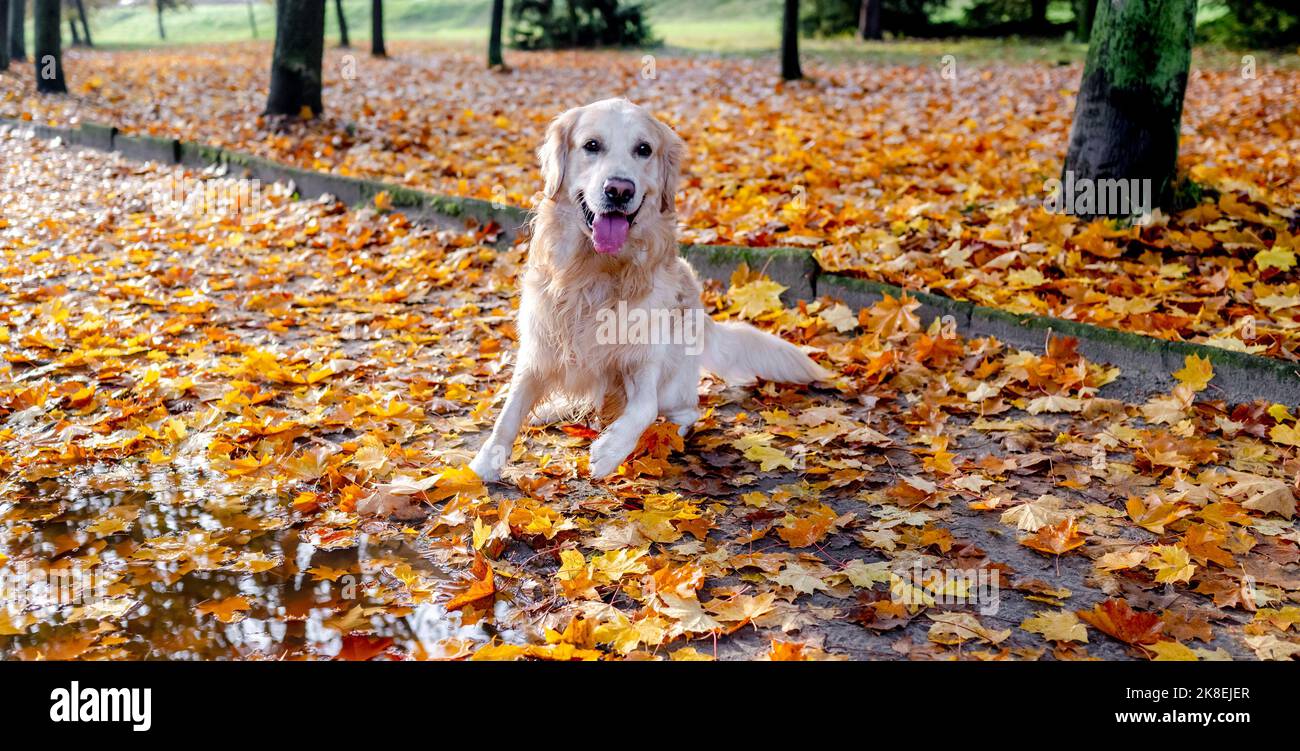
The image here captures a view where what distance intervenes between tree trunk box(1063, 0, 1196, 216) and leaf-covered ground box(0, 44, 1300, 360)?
14.1 inches

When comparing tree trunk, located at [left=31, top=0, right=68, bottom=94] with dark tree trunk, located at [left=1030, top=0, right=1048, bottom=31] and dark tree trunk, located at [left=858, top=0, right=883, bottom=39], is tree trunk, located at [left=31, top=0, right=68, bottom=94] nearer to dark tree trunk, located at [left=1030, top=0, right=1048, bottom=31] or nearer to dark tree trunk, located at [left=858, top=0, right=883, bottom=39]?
dark tree trunk, located at [left=858, top=0, right=883, bottom=39]

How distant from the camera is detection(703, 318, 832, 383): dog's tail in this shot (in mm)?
4703

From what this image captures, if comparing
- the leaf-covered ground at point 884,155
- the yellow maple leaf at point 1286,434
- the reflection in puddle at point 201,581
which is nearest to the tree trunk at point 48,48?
the leaf-covered ground at point 884,155

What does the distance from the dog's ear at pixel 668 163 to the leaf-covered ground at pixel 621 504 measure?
106cm

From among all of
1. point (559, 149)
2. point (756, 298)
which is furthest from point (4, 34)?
point (559, 149)

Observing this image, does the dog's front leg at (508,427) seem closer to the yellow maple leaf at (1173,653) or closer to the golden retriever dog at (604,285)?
the golden retriever dog at (604,285)

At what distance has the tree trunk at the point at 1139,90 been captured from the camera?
19.0 feet

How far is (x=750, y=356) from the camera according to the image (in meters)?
4.75

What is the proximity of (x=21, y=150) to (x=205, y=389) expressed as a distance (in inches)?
354

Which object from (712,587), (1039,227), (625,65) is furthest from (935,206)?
(625,65)

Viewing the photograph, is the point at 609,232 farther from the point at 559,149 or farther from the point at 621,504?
the point at 621,504

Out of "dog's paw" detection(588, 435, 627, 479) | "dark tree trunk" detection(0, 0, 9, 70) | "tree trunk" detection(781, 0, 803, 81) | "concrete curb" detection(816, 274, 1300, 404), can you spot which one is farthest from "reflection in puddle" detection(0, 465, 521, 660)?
"dark tree trunk" detection(0, 0, 9, 70)

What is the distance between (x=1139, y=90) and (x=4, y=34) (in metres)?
22.0
